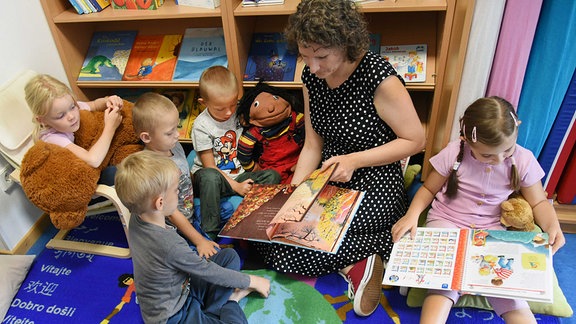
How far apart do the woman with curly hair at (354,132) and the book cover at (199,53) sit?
0.76m

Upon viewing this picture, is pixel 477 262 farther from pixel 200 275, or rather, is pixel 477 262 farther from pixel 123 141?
pixel 123 141

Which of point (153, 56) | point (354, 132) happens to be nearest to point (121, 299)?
point (354, 132)

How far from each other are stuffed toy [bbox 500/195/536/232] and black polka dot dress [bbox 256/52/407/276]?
42 centimetres

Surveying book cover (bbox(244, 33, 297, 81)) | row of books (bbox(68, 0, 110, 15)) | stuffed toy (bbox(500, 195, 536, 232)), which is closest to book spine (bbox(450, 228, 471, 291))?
stuffed toy (bbox(500, 195, 536, 232))

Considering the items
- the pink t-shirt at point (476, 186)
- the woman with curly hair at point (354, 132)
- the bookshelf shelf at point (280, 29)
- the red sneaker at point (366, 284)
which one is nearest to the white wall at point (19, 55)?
the bookshelf shelf at point (280, 29)

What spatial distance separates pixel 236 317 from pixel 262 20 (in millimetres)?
1623

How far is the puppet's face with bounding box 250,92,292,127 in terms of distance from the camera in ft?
7.07

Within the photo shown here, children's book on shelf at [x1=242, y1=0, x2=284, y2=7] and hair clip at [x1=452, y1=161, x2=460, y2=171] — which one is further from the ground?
children's book on shelf at [x1=242, y1=0, x2=284, y2=7]

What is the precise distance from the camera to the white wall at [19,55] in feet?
6.86

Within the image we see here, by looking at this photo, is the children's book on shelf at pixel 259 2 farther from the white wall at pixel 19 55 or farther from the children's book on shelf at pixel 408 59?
the white wall at pixel 19 55

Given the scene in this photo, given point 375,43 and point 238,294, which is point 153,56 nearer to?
point 375,43

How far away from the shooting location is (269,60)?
7.74ft

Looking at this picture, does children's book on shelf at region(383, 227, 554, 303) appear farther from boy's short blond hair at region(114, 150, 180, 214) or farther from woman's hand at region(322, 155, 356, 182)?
boy's short blond hair at region(114, 150, 180, 214)

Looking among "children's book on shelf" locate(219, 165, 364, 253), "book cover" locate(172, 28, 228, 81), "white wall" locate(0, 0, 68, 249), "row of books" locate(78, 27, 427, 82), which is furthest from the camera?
"book cover" locate(172, 28, 228, 81)
